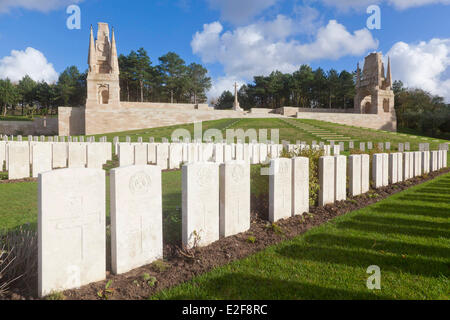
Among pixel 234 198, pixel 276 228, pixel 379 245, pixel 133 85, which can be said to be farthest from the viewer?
pixel 133 85

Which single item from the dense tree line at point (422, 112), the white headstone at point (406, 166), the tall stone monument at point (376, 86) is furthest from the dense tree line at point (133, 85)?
the white headstone at point (406, 166)

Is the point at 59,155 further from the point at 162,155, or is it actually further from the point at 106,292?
the point at 106,292

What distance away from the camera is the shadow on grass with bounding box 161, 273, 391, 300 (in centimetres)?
219

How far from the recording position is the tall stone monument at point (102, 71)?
108ft

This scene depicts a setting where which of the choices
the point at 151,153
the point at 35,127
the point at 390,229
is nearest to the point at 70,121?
the point at 35,127

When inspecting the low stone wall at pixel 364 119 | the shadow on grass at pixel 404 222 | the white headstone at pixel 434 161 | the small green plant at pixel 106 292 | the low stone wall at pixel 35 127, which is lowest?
the small green plant at pixel 106 292

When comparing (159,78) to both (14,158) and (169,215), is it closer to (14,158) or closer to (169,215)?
(14,158)

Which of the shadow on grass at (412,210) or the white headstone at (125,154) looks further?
the white headstone at (125,154)

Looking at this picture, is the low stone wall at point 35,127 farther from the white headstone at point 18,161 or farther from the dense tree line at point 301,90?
the dense tree line at point 301,90

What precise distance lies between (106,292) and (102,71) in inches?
1546

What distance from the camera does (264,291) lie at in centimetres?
226

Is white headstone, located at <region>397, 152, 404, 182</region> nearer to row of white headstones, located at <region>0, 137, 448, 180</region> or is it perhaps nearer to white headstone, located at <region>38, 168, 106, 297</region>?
row of white headstones, located at <region>0, 137, 448, 180</region>

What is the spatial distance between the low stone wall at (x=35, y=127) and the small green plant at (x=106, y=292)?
40.4 meters
